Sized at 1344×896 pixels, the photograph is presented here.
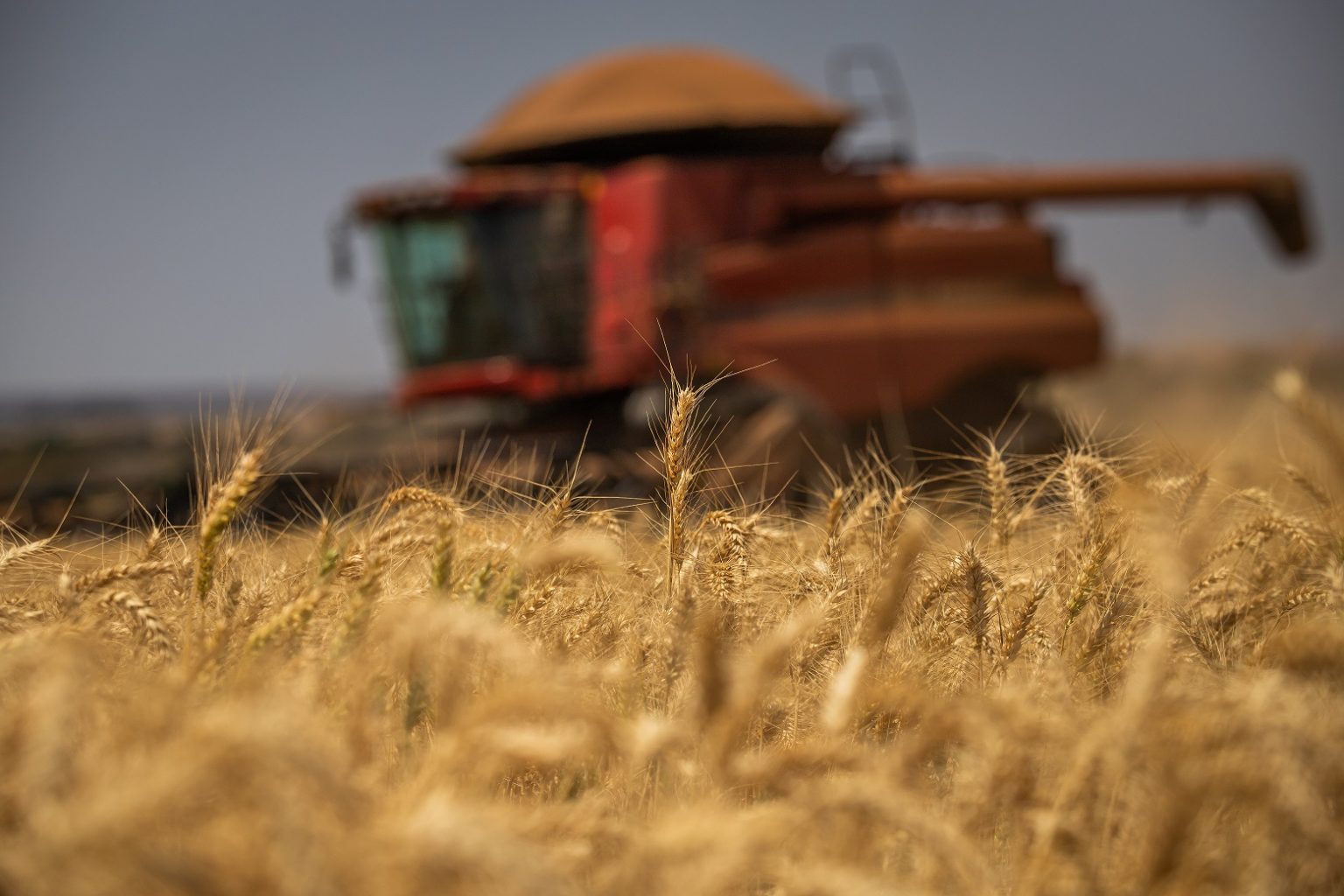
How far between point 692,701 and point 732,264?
5263mm

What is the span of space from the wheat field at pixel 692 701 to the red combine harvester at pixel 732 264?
13.6 feet

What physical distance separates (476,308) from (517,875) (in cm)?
676

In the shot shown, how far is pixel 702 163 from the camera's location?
6.90 m

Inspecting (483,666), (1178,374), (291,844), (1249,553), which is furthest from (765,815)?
(1178,374)

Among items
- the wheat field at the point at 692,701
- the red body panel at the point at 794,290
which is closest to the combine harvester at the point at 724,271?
the red body panel at the point at 794,290

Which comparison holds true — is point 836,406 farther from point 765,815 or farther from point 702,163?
point 765,815

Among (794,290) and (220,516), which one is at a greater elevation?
(220,516)

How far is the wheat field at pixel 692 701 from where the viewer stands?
0.80 meters

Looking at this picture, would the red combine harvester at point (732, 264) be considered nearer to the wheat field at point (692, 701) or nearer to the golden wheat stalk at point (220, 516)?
the wheat field at point (692, 701)

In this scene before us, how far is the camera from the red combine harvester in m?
6.49

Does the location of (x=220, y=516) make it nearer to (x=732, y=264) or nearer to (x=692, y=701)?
(x=692, y=701)

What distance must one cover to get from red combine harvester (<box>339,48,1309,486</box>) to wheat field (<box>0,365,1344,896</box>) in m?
4.14

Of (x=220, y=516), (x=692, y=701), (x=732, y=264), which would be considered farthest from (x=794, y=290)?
(x=220, y=516)

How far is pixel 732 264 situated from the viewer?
6.52 m
